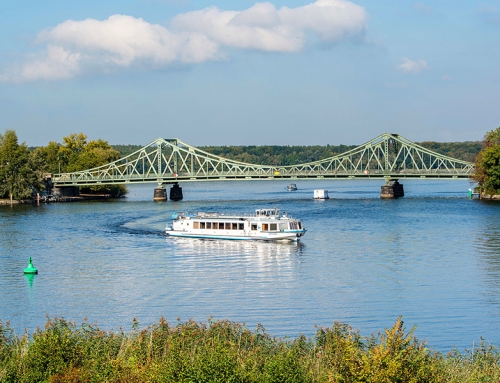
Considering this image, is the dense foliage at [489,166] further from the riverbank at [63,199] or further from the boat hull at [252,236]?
the riverbank at [63,199]

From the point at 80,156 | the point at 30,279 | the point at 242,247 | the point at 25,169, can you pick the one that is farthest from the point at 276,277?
the point at 80,156

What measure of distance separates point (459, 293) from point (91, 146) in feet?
373

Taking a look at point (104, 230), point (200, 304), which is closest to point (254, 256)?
point (200, 304)

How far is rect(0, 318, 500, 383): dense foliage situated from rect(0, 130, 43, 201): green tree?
87.5 m

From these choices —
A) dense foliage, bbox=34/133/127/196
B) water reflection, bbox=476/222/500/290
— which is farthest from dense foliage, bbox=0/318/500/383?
dense foliage, bbox=34/133/127/196

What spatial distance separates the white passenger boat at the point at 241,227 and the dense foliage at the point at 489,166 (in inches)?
1564

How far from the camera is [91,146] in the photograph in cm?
13825

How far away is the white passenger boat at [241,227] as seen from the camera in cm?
5322

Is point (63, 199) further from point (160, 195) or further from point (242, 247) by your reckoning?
point (242, 247)

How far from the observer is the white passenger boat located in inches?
2095

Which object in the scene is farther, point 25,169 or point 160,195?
point 160,195

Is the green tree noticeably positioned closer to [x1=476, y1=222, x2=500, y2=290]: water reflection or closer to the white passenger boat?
the white passenger boat

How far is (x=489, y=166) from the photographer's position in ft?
295

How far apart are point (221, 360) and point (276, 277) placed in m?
22.3
